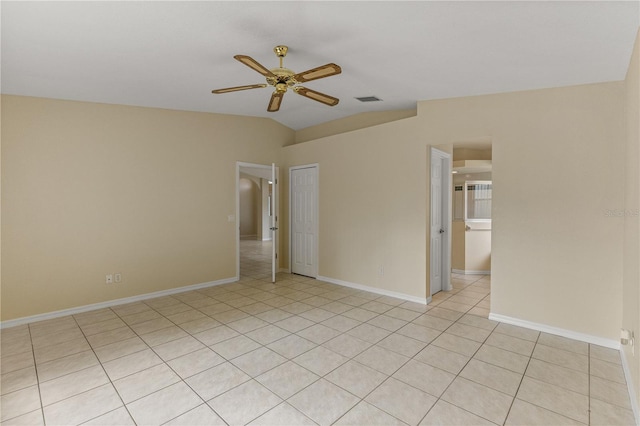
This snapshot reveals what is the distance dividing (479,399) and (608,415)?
0.81 meters

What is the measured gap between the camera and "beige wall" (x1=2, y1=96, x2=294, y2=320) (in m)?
3.67

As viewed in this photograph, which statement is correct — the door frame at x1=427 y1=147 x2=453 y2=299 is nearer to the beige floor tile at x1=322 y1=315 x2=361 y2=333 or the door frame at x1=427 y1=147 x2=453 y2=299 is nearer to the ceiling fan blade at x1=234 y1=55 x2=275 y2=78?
the beige floor tile at x1=322 y1=315 x2=361 y2=333

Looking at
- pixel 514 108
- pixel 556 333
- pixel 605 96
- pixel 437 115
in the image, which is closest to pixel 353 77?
pixel 437 115

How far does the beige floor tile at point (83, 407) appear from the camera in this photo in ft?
6.67

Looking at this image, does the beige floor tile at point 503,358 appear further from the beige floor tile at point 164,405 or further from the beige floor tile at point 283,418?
the beige floor tile at point 164,405

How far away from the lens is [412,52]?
2.89m

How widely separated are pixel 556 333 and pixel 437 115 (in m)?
2.99

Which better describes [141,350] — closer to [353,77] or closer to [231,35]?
[231,35]

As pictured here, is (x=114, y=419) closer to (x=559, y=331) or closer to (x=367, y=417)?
(x=367, y=417)

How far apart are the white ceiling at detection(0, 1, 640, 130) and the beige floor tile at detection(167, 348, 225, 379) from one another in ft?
9.61

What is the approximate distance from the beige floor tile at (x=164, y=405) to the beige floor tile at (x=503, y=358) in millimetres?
2528

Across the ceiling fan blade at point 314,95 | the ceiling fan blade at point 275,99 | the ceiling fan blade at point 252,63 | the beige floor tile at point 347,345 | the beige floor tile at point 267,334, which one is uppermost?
the ceiling fan blade at point 314,95

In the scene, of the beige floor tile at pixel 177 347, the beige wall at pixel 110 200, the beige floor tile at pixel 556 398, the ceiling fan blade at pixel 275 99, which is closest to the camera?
the beige floor tile at pixel 556 398

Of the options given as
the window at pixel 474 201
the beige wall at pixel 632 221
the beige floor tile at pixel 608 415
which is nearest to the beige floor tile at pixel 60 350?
the beige floor tile at pixel 608 415
